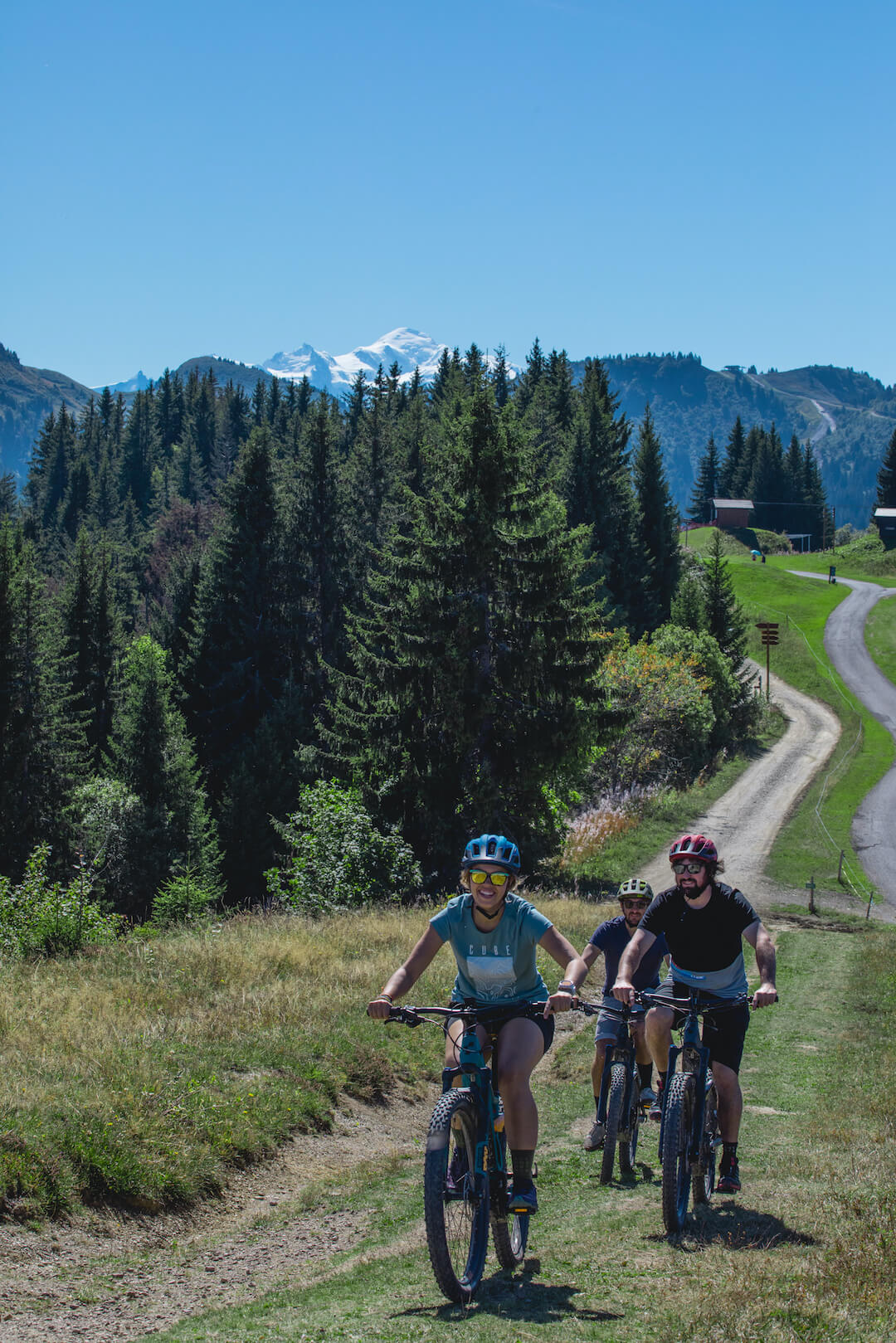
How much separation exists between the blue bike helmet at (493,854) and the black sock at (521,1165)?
148cm

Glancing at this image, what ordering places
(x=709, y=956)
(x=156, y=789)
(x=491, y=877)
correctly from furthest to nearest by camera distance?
(x=156, y=789)
(x=709, y=956)
(x=491, y=877)

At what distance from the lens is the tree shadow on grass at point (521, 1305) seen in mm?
4719

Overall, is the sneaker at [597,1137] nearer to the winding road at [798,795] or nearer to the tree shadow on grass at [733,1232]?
the tree shadow on grass at [733,1232]

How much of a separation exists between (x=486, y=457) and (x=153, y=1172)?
73.9 feet

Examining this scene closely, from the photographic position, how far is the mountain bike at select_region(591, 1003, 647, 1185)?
293 inches

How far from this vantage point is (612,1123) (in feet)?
24.3

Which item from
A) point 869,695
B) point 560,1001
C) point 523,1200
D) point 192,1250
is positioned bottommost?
point 192,1250

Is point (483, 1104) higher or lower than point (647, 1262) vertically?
higher

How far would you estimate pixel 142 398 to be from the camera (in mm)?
167625

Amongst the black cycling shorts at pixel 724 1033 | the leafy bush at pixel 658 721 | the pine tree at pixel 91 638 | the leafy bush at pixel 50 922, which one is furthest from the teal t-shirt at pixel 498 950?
the pine tree at pixel 91 638

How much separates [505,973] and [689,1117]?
155 centimetres

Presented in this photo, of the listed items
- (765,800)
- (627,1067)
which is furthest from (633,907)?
(765,800)

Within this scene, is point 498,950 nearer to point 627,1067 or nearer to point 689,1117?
point 689,1117

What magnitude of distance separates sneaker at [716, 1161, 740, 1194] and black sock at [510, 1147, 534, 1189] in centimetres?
173
